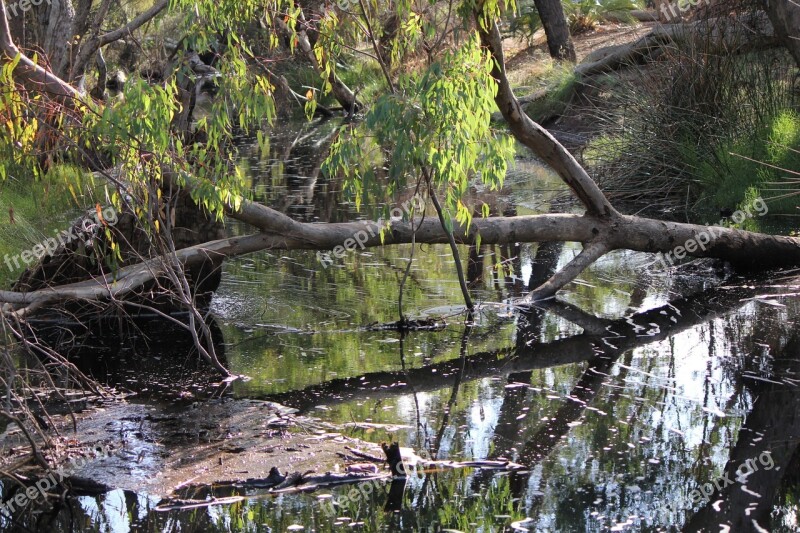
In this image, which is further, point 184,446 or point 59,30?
point 59,30

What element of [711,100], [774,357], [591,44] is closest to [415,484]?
[774,357]

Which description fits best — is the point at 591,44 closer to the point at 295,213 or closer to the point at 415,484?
the point at 295,213

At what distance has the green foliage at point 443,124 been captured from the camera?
702 cm

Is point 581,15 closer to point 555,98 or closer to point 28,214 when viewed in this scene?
point 555,98

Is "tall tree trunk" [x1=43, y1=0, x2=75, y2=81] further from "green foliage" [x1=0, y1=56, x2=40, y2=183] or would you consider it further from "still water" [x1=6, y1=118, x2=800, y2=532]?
"green foliage" [x1=0, y1=56, x2=40, y2=183]

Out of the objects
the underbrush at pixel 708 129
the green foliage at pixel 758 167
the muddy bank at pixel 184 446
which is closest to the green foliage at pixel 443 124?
the muddy bank at pixel 184 446

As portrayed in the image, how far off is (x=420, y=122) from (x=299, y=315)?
2510 mm

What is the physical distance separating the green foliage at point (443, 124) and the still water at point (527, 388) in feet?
2.33

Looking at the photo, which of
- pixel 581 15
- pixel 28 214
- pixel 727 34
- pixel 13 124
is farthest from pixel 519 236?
pixel 581 15

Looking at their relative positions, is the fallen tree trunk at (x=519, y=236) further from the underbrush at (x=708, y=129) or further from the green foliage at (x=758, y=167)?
the underbrush at (x=708, y=129)

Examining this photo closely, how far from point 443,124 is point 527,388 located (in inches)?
76.5

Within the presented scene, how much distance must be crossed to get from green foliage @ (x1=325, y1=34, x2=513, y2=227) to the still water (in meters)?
0.71

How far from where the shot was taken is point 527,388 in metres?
7.01

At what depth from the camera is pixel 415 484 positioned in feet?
17.6
